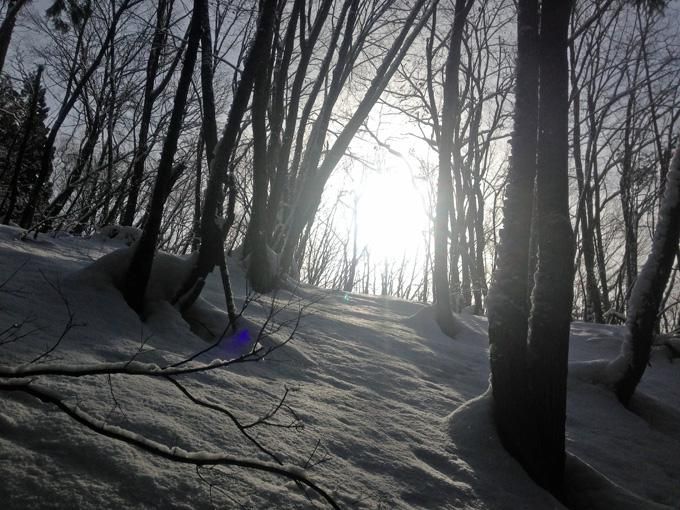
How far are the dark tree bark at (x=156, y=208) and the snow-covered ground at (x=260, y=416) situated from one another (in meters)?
0.15

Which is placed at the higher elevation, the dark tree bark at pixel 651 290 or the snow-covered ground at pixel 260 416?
the dark tree bark at pixel 651 290

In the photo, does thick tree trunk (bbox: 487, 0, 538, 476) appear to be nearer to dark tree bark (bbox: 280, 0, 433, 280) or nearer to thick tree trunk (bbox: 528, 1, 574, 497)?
thick tree trunk (bbox: 528, 1, 574, 497)

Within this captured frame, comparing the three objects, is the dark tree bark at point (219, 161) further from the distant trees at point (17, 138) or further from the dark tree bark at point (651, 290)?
the distant trees at point (17, 138)

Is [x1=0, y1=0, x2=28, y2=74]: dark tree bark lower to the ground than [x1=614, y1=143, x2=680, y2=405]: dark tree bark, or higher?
higher

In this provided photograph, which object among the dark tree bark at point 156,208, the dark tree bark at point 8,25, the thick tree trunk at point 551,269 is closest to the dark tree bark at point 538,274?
the thick tree trunk at point 551,269

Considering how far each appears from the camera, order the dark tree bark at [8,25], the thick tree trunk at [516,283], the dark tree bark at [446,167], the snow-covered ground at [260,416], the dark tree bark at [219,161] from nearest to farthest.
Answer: the snow-covered ground at [260,416], the thick tree trunk at [516,283], the dark tree bark at [219,161], the dark tree bark at [446,167], the dark tree bark at [8,25]

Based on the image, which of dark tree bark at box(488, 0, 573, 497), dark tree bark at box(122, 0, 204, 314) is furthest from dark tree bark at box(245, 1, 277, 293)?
dark tree bark at box(488, 0, 573, 497)

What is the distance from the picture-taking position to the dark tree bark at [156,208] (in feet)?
10.6

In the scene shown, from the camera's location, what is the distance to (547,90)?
106 inches

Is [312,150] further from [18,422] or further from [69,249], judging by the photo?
[18,422]

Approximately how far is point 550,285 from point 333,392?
1532mm

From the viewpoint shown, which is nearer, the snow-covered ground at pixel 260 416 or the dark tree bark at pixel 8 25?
the snow-covered ground at pixel 260 416

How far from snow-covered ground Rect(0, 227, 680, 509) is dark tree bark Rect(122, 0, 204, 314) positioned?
0.15 m

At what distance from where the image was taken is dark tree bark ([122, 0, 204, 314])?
3.23m
